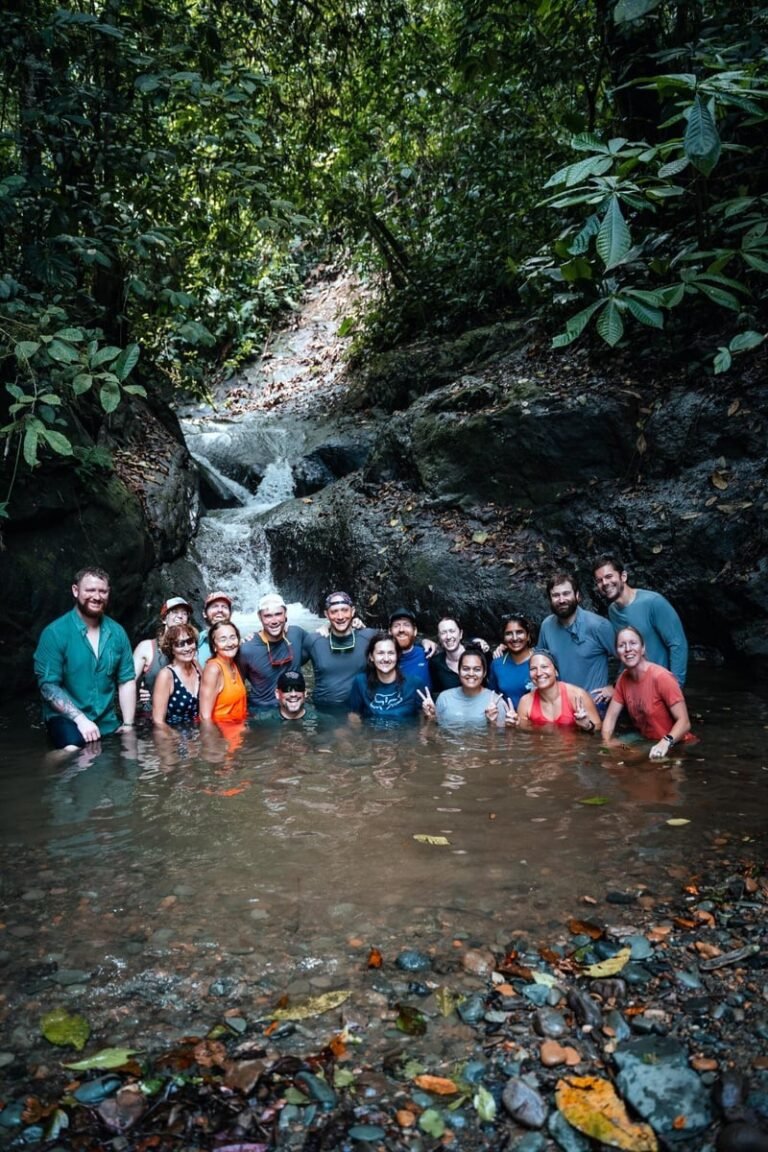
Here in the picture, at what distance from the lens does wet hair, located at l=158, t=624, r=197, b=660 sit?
676cm

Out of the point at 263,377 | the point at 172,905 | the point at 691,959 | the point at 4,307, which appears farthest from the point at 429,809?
the point at 263,377

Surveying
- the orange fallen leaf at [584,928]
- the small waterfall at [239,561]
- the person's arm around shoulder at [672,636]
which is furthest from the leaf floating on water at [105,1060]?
the small waterfall at [239,561]

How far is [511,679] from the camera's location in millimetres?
6883

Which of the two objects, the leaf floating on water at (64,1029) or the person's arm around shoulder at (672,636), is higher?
the person's arm around shoulder at (672,636)

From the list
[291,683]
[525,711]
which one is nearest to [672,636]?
[525,711]

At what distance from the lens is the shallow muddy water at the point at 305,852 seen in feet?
10.5

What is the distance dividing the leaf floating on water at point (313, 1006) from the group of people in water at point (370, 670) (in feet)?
10.5

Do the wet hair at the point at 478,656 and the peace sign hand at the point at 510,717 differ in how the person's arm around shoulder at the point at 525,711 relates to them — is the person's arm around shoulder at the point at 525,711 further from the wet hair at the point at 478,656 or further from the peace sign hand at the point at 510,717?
the wet hair at the point at 478,656

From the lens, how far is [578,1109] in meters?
2.46

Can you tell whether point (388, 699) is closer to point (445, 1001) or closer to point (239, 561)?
point (445, 1001)

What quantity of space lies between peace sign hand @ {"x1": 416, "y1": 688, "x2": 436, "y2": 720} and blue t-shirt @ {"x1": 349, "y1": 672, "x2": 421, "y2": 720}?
0.04 m

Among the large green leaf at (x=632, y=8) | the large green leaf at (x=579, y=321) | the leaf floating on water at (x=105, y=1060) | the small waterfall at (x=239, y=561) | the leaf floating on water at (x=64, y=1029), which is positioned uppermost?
the large green leaf at (x=632, y=8)

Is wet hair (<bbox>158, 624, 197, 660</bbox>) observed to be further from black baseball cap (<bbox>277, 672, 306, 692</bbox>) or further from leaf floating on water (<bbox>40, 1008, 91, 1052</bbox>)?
leaf floating on water (<bbox>40, 1008, 91, 1052</bbox>)

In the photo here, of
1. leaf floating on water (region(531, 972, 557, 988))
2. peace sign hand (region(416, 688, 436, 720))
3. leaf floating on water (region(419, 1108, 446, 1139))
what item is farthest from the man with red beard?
leaf floating on water (region(419, 1108, 446, 1139))
